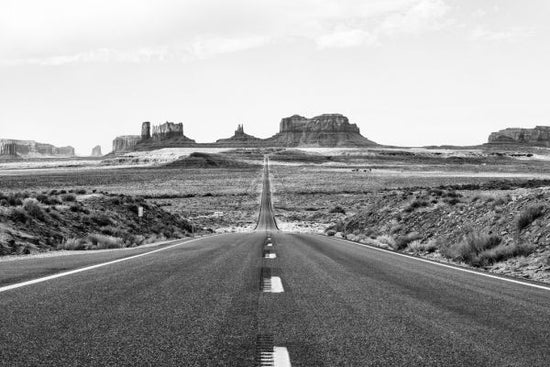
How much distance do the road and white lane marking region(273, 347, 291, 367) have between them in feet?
0.21

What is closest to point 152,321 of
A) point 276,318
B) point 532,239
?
point 276,318

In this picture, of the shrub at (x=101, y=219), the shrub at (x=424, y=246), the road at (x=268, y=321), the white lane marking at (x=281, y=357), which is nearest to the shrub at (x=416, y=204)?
the shrub at (x=424, y=246)

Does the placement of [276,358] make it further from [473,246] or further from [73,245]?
[73,245]

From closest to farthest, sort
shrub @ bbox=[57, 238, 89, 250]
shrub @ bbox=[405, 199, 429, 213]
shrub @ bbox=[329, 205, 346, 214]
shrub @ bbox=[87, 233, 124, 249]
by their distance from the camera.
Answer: shrub @ bbox=[57, 238, 89, 250]
shrub @ bbox=[87, 233, 124, 249]
shrub @ bbox=[405, 199, 429, 213]
shrub @ bbox=[329, 205, 346, 214]

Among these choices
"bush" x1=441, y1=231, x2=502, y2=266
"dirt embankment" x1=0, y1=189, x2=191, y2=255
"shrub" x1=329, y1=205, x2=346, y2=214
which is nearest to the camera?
→ "bush" x1=441, y1=231, x2=502, y2=266

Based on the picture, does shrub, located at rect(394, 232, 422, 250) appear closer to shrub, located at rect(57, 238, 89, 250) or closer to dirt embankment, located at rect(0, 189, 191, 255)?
dirt embankment, located at rect(0, 189, 191, 255)

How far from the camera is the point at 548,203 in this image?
1691 cm

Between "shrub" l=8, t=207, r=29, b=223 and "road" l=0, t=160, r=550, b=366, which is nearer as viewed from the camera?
"road" l=0, t=160, r=550, b=366

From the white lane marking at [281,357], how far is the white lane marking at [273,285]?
307 cm

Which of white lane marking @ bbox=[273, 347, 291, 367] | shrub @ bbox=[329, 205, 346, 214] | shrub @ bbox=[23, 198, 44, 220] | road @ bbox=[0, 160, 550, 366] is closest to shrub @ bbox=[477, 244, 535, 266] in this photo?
road @ bbox=[0, 160, 550, 366]

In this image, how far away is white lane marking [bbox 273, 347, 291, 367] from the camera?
399 centimetres

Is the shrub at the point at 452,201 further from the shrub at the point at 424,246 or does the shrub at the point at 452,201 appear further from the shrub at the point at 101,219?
the shrub at the point at 101,219

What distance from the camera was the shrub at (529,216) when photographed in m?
16.5

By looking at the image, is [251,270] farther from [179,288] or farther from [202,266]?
[179,288]
